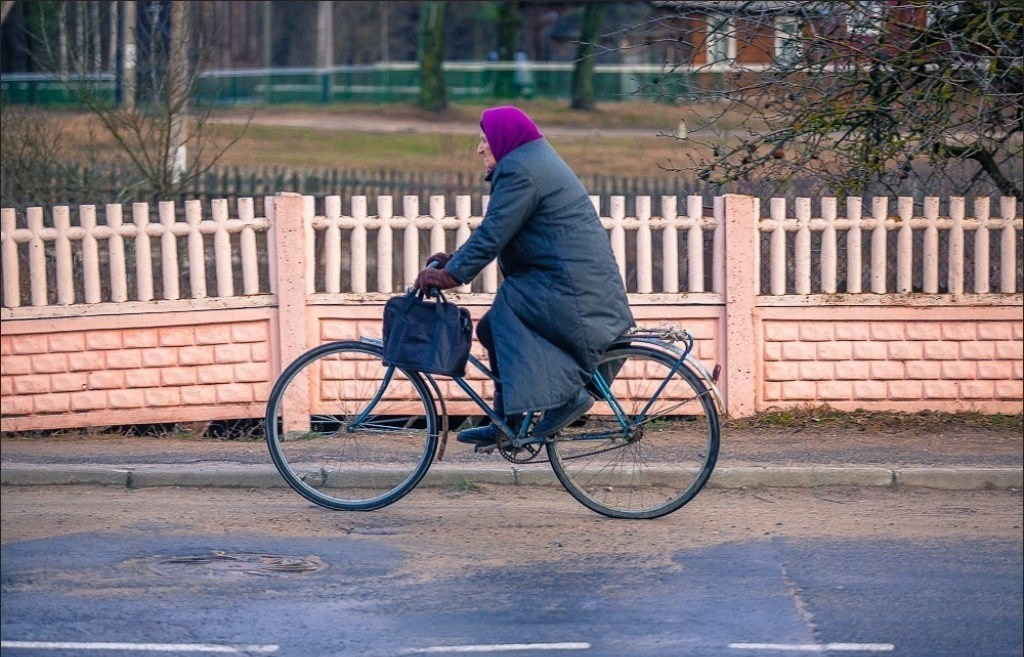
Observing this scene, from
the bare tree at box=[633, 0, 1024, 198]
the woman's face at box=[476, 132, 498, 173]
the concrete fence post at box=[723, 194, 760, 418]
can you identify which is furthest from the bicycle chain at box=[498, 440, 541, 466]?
the concrete fence post at box=[723, 194, 760, 418]

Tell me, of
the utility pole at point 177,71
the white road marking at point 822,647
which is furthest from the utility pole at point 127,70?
the white road marking at point 822,647

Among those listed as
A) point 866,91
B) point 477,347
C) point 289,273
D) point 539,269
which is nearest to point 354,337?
point 289,273

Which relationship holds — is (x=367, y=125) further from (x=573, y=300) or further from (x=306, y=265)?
(x=573, y=300)

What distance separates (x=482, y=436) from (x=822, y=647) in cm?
206

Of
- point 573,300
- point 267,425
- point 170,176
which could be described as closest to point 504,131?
point 573,300

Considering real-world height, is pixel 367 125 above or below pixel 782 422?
above

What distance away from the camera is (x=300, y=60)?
208ft

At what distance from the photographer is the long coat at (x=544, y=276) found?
19.1ft

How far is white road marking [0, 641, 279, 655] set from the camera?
4.70 meters

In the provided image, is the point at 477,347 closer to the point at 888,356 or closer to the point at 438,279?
the point at 438,279

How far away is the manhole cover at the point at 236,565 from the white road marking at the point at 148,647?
826 mm

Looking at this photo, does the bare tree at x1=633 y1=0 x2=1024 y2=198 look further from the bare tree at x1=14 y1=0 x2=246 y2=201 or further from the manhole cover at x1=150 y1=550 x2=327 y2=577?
the bare tree at x1=14 y1=0 x2=246 y2=201

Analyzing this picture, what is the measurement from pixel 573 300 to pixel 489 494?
147 cm

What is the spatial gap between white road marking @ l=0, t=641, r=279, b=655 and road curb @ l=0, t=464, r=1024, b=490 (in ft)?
7.69
